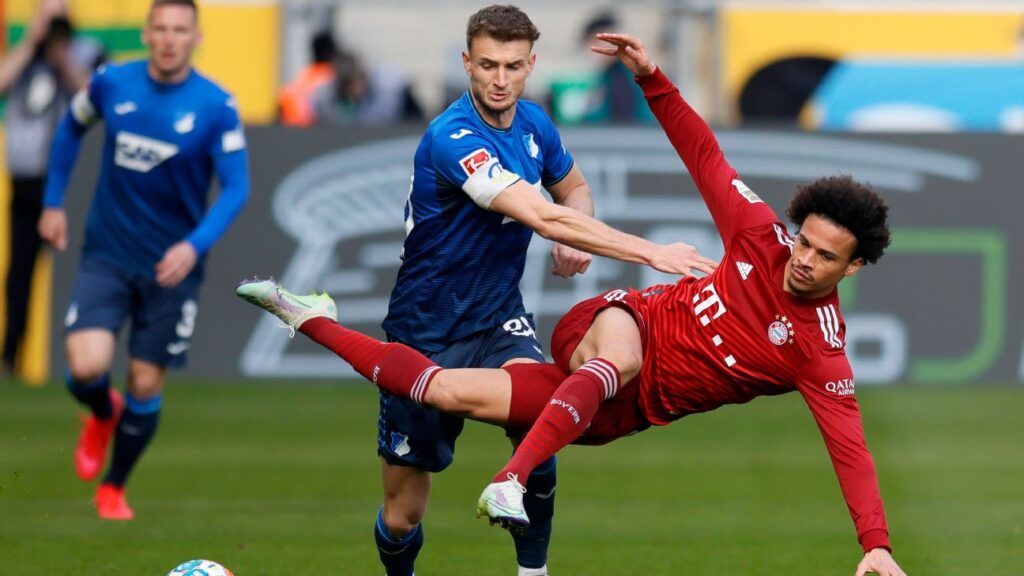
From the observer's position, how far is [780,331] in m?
6.68

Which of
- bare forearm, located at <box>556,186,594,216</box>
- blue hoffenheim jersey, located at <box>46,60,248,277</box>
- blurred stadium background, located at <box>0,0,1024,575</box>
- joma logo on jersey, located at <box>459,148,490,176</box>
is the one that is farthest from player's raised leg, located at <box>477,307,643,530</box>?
blue hoffenheim jersey, located at <box>46,60,248,277</box>

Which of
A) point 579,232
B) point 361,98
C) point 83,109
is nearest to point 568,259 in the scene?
point 579,232

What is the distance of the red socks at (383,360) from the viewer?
21.9ft

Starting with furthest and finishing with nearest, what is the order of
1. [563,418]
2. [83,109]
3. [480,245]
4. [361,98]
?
[361,98] → [83,109] → [480,245] → [563,418]

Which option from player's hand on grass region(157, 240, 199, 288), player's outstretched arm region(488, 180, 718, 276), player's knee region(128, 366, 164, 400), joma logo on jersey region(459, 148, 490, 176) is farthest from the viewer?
player's knee region(128, 366, 164, 400)

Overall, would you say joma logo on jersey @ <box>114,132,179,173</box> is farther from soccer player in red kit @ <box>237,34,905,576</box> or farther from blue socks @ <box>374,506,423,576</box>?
blue socks @ <box>374,506,423,576</box>

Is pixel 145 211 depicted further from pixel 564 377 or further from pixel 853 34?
pixel 853 34

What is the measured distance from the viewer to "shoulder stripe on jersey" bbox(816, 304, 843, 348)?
261 inches

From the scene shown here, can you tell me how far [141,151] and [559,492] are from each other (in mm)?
3309

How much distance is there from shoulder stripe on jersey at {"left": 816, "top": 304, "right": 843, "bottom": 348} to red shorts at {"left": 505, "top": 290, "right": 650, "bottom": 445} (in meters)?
0.75

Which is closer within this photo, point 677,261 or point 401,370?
point 677,261

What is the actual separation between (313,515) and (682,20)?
8903 millimetres

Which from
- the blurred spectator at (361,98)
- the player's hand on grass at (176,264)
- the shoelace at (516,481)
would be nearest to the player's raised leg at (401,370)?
the shoelace at (516,481)

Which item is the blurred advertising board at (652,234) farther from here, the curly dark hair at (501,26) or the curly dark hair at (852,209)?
the curly dark hair at (852,209)
